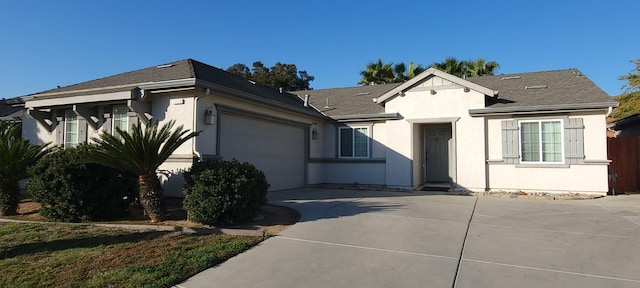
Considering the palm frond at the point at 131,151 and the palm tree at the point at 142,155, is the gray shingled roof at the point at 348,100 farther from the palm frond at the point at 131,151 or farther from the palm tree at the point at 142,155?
the palm frond at the point at 131,151

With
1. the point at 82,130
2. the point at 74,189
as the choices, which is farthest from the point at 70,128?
the point at 74,189

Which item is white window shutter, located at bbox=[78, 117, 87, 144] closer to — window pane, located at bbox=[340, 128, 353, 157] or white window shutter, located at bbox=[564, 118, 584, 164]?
window pane, located at bbox=[340, 128, 353, 157]

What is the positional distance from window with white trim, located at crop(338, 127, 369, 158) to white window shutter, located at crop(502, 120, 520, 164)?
185 inches

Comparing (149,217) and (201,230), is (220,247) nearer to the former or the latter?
(201,230)

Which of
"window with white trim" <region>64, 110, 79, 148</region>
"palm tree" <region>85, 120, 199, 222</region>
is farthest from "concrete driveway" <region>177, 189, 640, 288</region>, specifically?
"window with white trim" <region>64, 110, 79, 148</region>

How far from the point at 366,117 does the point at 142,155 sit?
29.1 feet

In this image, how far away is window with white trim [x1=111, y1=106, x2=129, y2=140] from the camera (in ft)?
33.1

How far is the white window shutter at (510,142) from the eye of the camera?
1228cm

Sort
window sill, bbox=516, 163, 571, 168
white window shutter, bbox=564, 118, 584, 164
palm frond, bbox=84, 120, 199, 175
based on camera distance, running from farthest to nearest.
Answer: window sill, bbox=516, 163, 571, 168 → white window shutter, bbox=564, 118, 584, 164 → palm frond, bbox=84, 120, 199, 175

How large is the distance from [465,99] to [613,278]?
9.17 meters

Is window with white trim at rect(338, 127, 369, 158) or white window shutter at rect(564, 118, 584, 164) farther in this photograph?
window with white trim at rect(338, 127, 369, 158)

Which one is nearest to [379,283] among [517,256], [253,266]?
[253,266]

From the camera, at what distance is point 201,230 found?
253 inches

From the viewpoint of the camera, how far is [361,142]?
14.5 m
